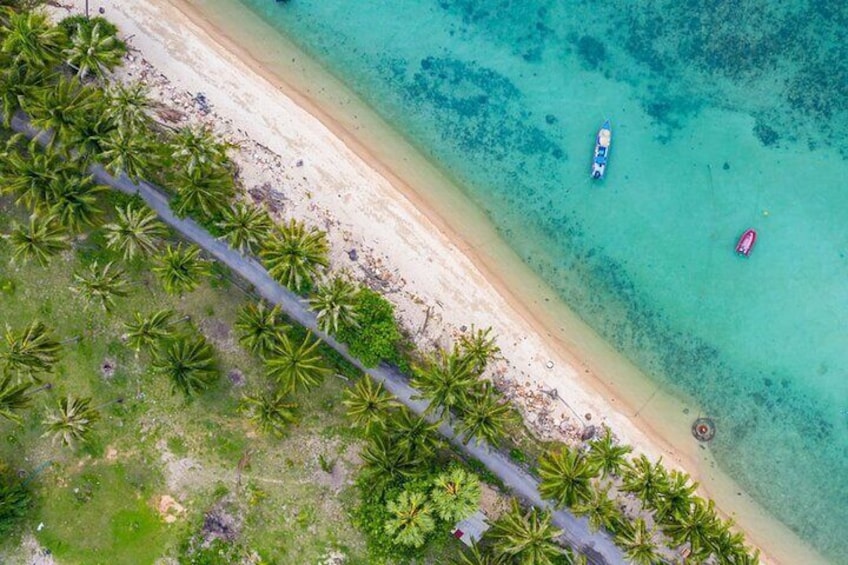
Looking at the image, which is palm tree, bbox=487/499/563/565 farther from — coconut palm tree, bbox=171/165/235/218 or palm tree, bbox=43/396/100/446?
palm tree, bbox=43/396/100/446

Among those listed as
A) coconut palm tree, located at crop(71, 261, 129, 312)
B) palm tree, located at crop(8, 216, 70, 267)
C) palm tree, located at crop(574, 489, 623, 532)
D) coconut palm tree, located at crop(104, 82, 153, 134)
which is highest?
coconut palm tree, located at crop(104, 82, 153, 134)

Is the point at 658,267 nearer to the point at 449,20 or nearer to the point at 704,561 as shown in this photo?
the point at 704,561

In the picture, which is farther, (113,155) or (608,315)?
(608,315)

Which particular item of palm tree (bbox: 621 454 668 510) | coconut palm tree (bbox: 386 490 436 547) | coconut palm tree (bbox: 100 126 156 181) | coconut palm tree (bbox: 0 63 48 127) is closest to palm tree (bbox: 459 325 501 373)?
coconut palm tree (bbox: 386 490 436 547)

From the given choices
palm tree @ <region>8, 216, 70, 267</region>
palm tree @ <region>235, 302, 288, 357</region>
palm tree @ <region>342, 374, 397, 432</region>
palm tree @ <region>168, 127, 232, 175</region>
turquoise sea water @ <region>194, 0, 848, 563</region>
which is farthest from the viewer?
turquoise sea water @ <region>194, 0, 848, 563</region>

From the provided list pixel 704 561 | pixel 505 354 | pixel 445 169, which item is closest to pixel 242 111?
pixel 445 169

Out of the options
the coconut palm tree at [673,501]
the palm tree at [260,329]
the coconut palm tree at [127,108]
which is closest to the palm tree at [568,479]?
the coconut palm tree at [673,501]

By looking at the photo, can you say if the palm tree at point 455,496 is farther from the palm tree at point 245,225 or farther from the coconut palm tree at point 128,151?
the coconut palm tree at point 128,151
